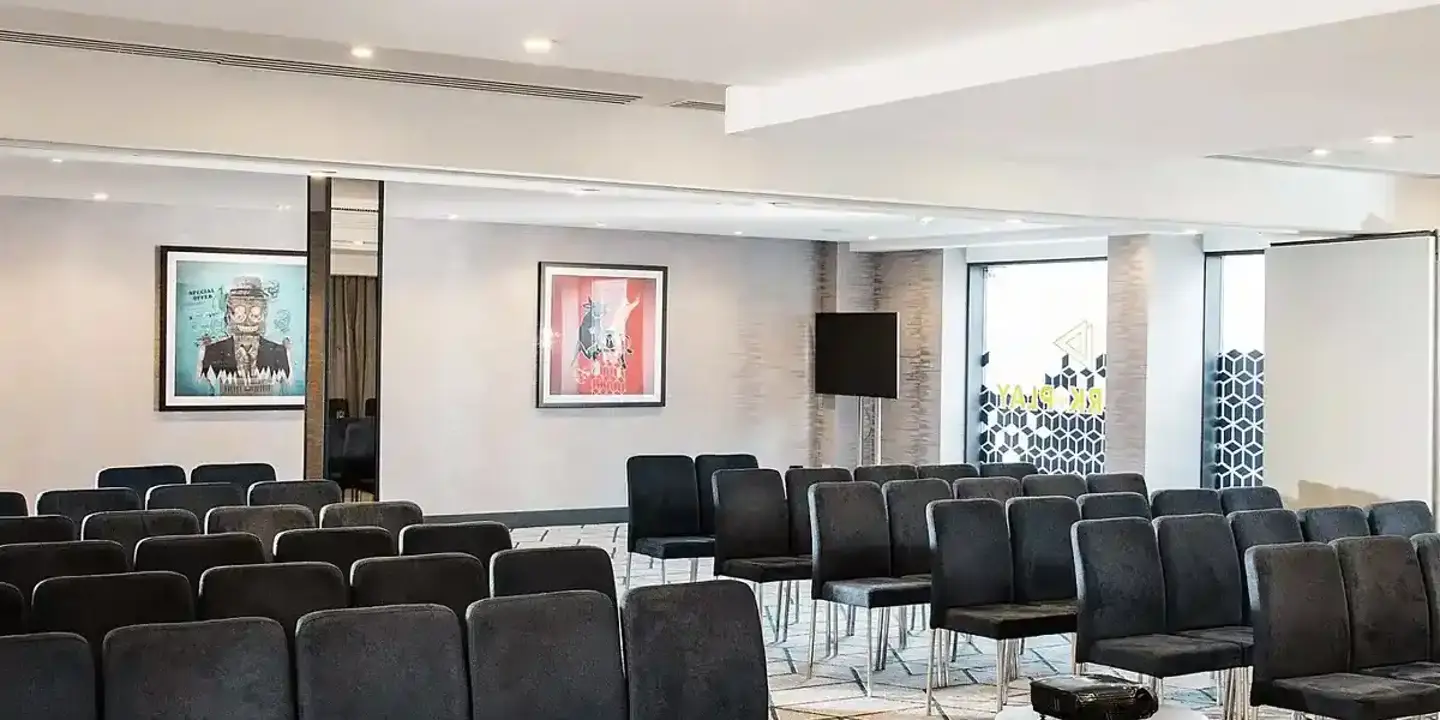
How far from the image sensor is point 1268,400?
1138cm

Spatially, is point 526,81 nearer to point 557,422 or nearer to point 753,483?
point 753,483

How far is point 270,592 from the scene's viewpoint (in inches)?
208

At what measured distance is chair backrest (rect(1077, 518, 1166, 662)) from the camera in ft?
22.3

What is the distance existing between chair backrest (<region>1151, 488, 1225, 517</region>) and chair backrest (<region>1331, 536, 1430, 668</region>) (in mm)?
1966

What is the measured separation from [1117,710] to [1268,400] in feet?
21.5

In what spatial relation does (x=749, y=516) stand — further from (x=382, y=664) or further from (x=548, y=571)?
(x=382, y=664)

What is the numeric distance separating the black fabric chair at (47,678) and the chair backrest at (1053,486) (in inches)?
250

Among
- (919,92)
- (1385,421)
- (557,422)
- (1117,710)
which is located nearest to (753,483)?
(919,92)

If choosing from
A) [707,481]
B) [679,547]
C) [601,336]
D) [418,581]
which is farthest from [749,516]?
[601,336]

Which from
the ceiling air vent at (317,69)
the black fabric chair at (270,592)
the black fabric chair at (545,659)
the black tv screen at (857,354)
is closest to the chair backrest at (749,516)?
the ceiling air vent at (317,69)

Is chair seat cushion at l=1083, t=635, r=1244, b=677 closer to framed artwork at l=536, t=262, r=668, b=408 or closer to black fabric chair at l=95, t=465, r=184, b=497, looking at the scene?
black fabric chair at l=95, t=465, r=184, b=497

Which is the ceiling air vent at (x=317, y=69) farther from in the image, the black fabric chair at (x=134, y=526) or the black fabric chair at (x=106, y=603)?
the black fabric chair at (x=106, y=603)

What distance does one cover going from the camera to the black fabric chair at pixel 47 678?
4.08 m

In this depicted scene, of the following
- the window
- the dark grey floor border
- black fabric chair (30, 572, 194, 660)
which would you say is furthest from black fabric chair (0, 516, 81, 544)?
the window
